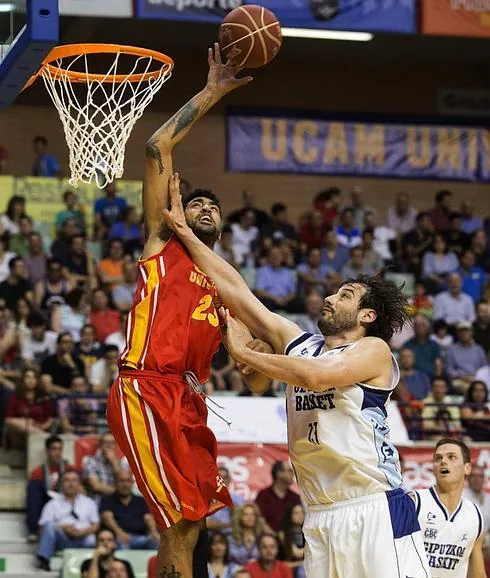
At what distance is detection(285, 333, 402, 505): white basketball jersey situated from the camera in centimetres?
640

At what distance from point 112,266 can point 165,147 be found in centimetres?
902

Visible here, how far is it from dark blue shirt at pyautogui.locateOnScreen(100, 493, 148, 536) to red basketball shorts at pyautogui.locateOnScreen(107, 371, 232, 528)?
551cm

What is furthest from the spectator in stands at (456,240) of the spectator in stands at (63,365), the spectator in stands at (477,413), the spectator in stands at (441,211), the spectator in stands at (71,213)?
the spectator in stands at (63,365)

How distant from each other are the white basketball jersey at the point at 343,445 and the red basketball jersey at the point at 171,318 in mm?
620

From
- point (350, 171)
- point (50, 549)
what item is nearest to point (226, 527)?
Answer: point (50, 549)

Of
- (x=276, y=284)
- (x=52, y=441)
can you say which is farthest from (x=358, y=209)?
(x=52, y=441)

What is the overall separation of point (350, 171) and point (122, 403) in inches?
541

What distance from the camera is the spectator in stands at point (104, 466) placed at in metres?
12.4

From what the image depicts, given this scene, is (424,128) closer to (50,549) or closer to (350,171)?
(350,171)

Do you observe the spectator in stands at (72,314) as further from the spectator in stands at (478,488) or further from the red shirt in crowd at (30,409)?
the spectator in stands at (478,488)

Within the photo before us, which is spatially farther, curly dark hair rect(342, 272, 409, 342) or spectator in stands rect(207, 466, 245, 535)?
spectator in stands rect(207, 466, 245, 535)

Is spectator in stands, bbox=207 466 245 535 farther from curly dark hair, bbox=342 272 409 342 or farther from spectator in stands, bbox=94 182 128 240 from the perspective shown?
curly dark hair, bbox=342 272 409 342

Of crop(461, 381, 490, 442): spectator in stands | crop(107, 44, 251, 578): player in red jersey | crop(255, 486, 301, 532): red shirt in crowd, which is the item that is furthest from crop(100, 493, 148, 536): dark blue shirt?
crop(107, 44, 251, 578): player in red jersey

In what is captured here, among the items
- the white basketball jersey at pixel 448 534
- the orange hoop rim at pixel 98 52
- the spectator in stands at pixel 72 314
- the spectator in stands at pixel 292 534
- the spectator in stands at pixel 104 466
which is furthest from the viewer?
the spectator in stands at pixel 72 314
